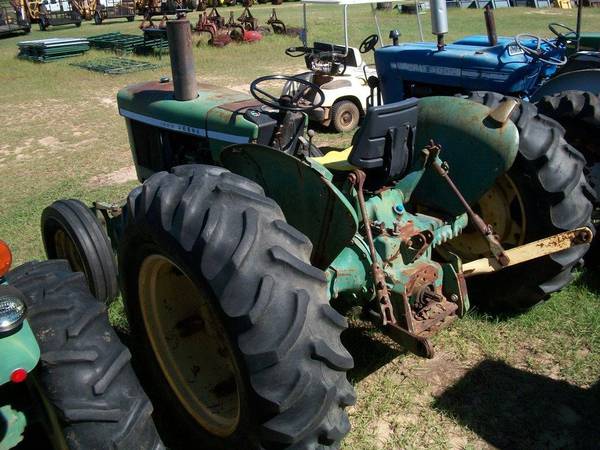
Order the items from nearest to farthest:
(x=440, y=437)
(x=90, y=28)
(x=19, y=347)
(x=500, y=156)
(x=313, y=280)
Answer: (x=19, y=347) < (x=313, y=280) < (x=440, y=437) < (x=500, y=156) < (x=90, y=28)

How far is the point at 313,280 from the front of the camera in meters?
1.94

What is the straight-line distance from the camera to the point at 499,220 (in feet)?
10.8

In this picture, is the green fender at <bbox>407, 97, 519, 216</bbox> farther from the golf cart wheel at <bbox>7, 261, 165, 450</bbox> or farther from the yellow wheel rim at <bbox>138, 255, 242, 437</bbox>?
the golf cart wheel at <bbox>7, 261, 165, 450</bbox>

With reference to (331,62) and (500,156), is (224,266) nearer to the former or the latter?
(500,156)

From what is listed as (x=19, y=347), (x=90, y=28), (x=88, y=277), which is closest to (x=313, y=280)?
(x=19, y=347)

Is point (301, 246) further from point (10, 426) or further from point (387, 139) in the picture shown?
point (10, 426)

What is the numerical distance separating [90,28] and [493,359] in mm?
23955

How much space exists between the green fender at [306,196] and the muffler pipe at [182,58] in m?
1.32

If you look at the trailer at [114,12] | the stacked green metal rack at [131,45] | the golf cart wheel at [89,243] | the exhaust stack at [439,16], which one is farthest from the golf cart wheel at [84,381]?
the trailer at [114,12]

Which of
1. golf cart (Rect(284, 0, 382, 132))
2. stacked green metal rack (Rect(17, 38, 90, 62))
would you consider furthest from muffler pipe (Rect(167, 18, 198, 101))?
stacked green metal rack (Rect(17, 38, 90, 62))

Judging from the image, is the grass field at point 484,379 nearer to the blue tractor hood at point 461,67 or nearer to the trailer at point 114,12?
the blue tractor hood at point 461,67

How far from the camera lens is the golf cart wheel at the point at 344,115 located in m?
8.05

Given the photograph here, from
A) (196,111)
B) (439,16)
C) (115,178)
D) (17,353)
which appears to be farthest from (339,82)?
(17,353)

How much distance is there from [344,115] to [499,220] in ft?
16.7
